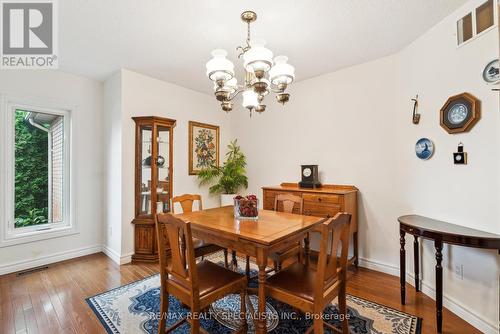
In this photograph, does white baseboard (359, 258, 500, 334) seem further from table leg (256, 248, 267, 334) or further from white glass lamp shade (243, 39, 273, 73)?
white glass lamp shade (243, 39, 273, 73)

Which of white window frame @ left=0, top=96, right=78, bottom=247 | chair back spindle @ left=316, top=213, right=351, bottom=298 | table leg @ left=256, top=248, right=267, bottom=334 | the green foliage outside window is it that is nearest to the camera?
chair back spindle @ left=316, top=213, right=351, bottom=298

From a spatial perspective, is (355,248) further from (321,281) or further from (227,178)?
(227,178)

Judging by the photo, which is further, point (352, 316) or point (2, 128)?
point (2, 128)

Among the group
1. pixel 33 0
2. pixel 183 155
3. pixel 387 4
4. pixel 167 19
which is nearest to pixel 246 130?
pixel 183 155

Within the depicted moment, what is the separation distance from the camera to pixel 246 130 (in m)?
4.49

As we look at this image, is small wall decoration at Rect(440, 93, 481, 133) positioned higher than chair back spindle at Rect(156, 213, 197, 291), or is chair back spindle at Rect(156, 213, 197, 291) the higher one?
small wall decoration at Rect(440, 93, 481, 133)

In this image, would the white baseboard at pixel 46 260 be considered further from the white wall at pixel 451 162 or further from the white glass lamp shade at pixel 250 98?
the white wall at pixel 451 162

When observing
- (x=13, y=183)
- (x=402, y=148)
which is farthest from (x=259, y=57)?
(x=13, y=183)

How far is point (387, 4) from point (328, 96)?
4.80 ft

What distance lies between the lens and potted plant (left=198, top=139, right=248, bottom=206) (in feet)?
13.9

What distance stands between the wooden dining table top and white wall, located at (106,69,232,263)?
1508 millimetres

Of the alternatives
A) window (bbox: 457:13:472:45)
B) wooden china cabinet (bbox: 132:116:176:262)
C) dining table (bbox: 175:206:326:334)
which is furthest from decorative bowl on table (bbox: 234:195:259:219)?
window (bbox: 457:13:472:45)

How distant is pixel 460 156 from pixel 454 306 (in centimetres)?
132

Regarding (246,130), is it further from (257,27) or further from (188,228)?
(188,228)
